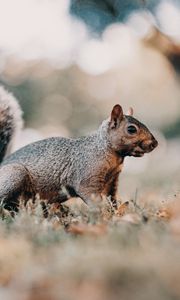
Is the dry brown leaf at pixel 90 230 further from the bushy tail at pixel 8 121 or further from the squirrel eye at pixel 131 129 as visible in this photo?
the bushy tail at pixel 8 121

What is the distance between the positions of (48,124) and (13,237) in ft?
23.2

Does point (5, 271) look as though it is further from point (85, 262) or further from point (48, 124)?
point (48, 124)

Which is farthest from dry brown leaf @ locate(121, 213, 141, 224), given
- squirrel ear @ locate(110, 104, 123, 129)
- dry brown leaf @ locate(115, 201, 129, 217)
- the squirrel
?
squirrel ear @ locate(110, 104, 123, 129)

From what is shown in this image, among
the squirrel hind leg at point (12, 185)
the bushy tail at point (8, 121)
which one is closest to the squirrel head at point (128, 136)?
the squirrel hind leg at point (12, 185)

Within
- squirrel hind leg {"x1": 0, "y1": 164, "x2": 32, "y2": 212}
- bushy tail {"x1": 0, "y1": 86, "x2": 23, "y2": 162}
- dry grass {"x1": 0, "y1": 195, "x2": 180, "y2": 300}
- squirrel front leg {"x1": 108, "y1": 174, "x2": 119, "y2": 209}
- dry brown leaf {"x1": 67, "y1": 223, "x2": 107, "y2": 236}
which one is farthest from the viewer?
bushy tail {"x1": 0, "y1": 86, "x2": 23, "y2": 162}

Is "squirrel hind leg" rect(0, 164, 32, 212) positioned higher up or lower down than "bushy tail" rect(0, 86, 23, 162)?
lower down

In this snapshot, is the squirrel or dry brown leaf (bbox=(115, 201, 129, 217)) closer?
dry brown leaf (bbox=(115, 201, 129, 217))

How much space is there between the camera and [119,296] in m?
1.44

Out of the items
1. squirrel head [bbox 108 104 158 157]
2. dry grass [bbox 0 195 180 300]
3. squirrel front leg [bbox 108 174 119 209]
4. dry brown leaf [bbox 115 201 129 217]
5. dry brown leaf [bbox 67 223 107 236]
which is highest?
squirrel head [bbox 108 104 158 157]

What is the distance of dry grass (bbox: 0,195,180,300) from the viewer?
1.47 metres

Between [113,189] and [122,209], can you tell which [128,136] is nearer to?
[113,189]

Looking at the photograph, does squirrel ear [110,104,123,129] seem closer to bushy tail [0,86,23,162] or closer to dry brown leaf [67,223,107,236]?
bushy tail [0,86,23,162]

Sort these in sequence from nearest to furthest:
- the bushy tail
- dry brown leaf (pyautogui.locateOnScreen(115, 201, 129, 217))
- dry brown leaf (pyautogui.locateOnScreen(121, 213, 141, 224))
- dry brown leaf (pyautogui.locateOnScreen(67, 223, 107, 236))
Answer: dry brown leaf (pyautogui.locateOnScreen(67, 223, 107, 236)) → dry brown leaf (pyautogui.locateOnScreen(121, 213, 141, 224)) → dry brown leaf (pyautogui.locateOnScreen(115, 201, 129, 217)) → the bushy tail

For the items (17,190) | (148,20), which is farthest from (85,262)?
(148,20)
